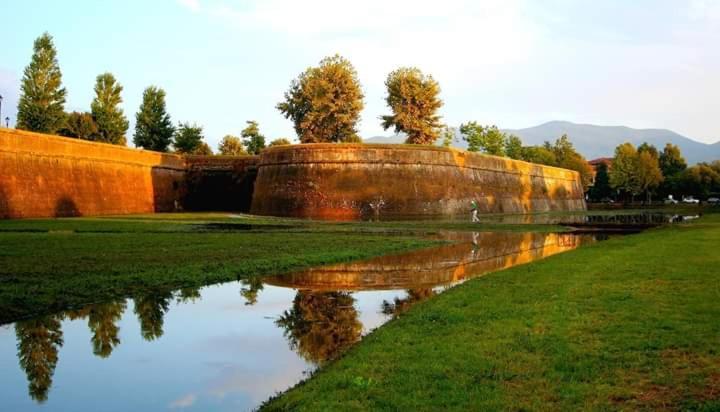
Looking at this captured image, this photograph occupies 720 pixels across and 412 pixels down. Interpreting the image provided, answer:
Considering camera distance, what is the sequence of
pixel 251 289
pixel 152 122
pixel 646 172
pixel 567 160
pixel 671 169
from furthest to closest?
pixel 671 169 → pixel 567 160 → pixel 646 172 → pixel 152 122 → pixel 251 289

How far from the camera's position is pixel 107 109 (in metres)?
67.4

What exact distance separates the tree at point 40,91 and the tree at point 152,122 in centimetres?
1649

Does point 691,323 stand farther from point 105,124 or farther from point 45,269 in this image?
point 105,124

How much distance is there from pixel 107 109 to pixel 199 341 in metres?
64.9

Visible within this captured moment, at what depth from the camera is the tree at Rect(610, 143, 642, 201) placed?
11388 cm

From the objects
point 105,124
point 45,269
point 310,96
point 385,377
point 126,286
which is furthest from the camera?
point 310,96

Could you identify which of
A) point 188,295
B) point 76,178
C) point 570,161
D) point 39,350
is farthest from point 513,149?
point 39,350

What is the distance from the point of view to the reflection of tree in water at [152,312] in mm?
8898

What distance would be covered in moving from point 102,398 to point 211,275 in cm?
728

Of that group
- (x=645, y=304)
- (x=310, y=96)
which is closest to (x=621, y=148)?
(x=310, y=96)

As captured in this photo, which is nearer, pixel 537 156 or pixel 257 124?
pixel 257 124

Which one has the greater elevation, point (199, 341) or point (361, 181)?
point (361, 181)

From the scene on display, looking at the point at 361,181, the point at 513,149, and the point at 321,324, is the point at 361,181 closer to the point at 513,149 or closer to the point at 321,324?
the point at 321,324

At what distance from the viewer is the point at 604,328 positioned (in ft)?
25.6
